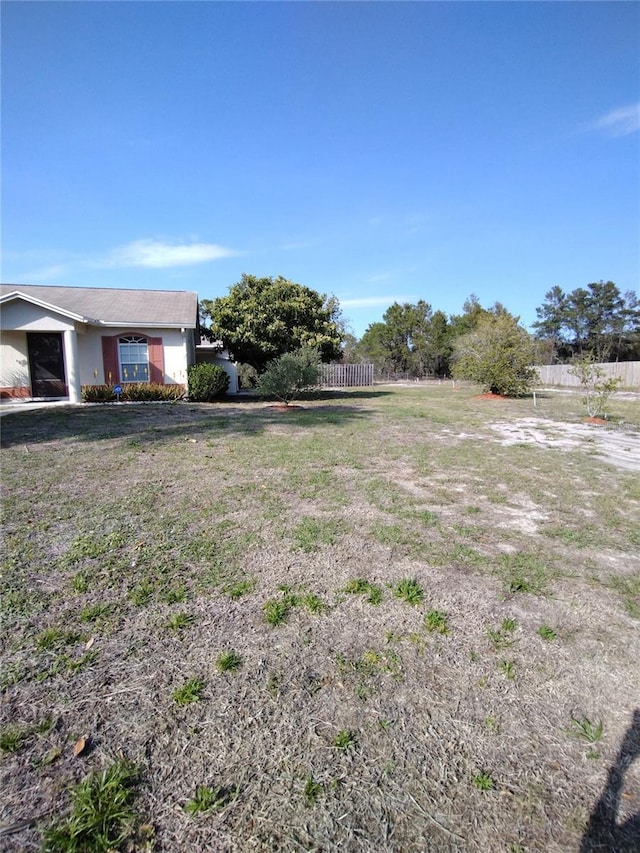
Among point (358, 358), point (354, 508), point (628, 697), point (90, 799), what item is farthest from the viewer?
point (358, 358)

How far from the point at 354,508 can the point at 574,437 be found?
660cm

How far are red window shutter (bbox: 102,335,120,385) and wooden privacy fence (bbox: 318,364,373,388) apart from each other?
53.8 feet

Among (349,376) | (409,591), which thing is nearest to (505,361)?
(349,376)

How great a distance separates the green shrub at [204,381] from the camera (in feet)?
48.9

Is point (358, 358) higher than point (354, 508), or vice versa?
point (358, 358)

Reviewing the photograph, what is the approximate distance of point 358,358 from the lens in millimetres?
42094

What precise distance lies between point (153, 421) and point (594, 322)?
181ft

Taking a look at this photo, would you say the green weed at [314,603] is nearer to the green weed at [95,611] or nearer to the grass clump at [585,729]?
the green weed at [95,611]

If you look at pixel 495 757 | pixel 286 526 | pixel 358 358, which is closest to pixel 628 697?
pixel 495 757

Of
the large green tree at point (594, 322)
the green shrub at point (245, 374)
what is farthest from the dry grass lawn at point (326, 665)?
the large green tree at point (594, 322)

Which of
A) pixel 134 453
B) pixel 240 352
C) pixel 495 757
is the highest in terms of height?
pixel 240 352

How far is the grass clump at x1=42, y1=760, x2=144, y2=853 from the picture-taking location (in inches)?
50.4

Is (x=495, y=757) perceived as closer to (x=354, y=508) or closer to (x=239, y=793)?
(x=239, y=793)

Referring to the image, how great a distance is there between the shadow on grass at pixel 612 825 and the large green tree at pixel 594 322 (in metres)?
51.8
